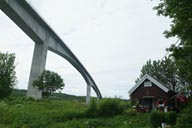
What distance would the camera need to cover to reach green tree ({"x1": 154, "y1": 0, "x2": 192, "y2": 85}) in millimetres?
6248

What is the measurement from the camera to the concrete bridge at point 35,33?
1939 centimetres

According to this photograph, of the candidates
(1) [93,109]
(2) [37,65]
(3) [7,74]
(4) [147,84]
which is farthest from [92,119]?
(2) [37,65]

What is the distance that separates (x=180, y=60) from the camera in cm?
725

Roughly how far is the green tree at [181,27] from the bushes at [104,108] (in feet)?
24.7

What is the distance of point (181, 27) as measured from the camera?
681 cm

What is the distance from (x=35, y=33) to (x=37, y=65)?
366cm

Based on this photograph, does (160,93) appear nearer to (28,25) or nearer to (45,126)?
(45,126)

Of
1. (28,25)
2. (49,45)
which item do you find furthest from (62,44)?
(28,25)

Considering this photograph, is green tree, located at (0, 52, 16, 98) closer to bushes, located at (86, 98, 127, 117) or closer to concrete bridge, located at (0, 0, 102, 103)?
concrete bridge, located at (0, 0, 102, 103)

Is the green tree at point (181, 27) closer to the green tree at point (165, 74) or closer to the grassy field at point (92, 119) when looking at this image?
the grassy field at point (92, 119)

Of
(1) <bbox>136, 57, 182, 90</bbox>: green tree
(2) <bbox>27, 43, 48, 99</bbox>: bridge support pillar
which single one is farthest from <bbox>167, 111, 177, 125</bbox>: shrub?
(1) <bbox>136, 57, 182, 90</bbox>: green tree

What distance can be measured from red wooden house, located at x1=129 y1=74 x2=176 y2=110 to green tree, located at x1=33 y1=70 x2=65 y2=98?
6990mm

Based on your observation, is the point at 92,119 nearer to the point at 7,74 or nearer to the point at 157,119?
the point at 157,119

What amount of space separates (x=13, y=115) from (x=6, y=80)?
6798mm
